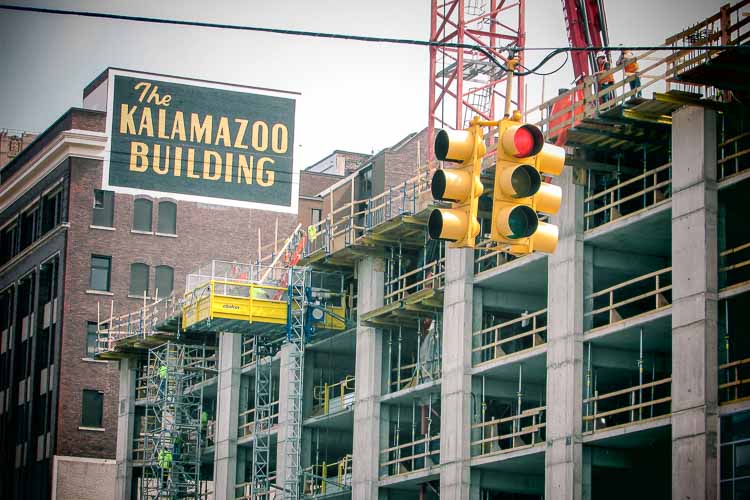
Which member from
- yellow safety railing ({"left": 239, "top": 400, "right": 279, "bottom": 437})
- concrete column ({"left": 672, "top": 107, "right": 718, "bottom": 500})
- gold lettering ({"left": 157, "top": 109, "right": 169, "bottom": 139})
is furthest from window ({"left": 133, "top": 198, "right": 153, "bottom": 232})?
concrete column ({"left": 672, "top": 107, "right": 718, "bottom": 500})

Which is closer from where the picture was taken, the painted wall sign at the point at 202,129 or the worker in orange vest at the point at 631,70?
the worker in orange vest at the point at 631,70

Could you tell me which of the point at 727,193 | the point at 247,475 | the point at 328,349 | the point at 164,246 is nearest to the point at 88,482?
the point at 164,246

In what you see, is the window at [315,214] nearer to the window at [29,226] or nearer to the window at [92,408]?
the window at [92,408]

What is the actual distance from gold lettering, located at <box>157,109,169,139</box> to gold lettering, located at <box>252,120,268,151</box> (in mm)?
3236

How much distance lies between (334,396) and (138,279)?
94.6 ft

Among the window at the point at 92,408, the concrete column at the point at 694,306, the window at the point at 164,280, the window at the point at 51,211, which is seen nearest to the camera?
the concrete column at the point at 694,306

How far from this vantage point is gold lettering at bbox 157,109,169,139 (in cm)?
5181

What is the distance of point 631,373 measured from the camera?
48875mm

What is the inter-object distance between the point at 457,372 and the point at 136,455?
113 ft

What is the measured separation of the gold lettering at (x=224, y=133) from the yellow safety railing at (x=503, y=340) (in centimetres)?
1464

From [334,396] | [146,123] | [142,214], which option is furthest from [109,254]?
[146,123]

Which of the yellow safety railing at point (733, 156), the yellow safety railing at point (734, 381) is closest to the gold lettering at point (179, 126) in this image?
the yellow safety railing at point (733, 156)

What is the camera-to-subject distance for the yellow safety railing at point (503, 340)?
49031 millimetres

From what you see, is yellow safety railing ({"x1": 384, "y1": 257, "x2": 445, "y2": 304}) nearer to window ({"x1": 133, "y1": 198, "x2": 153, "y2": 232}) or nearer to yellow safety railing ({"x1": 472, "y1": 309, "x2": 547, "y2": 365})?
yellow safety railing ({"x1": 472, "y1": 309, "x2": 547, "y2": 365})
